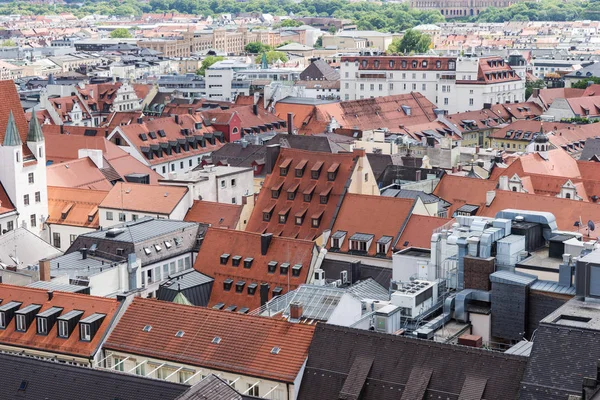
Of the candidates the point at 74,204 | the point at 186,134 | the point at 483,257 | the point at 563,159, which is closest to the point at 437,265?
the point at 483,257

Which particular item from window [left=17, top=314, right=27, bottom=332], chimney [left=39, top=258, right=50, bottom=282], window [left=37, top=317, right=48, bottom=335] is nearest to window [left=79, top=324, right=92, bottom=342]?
window [left=37, top=317, right=48, bottom=335]

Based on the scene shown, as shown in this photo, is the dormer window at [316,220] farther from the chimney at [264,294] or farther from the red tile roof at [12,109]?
the red tile roof at [12,109]

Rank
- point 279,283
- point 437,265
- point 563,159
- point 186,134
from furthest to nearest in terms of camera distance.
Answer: point 186,134 → point 563,159 → point 279,283 → point 437,265

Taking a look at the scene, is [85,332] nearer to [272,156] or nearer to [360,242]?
[360,242]

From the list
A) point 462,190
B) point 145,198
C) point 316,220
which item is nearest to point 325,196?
point 316,220

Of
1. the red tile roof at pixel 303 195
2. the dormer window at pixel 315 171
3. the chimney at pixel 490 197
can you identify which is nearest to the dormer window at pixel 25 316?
the red tile roof at pixel 303 195

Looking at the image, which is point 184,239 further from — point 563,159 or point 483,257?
point 563,159
